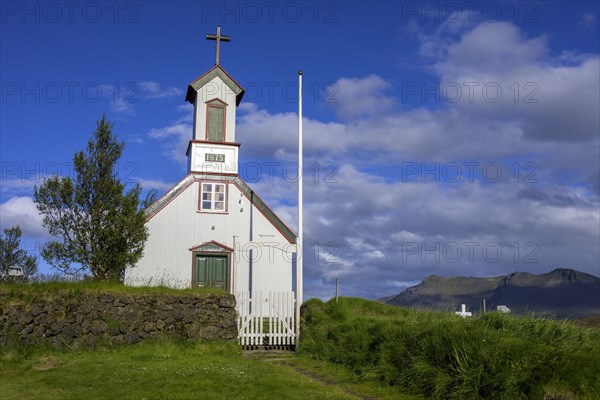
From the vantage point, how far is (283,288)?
28.2 m

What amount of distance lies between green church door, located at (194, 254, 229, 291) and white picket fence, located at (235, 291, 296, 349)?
7794mm

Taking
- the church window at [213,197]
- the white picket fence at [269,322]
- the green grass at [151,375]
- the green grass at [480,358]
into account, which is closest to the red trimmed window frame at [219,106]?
the church window at [213,197]

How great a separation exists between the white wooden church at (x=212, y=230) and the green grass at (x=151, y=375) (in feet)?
32.6

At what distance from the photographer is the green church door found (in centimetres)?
2773

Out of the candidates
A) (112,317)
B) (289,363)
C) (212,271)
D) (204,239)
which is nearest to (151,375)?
(289,363)

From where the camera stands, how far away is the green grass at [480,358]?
9.37 meters

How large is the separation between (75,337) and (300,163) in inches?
398

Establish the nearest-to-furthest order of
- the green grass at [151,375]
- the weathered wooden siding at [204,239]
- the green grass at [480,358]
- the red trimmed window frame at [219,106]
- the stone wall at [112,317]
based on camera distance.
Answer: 1. the green grass at [480,358]
2. the green grass at [151,375]
3. the stone wall at [112,317]
4. the weathered wooden siding at [204,239]
5. the red trimmed window frame at [219,106]

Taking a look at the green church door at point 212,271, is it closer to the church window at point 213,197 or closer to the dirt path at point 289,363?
the church window at point 213,197

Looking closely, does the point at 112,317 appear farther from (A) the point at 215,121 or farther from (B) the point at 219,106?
(B) the point at 219,106

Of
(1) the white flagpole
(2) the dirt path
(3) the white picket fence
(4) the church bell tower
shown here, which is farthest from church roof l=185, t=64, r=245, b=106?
(2) the dirt path

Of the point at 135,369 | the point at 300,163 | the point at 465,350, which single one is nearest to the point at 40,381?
the point at 135,369

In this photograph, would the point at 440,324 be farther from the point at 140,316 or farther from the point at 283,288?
the point at 283,288

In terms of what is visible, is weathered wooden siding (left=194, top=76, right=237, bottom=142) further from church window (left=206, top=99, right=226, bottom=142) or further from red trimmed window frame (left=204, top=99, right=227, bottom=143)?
church window (left=206, top=99, right=226, bottom=142)
